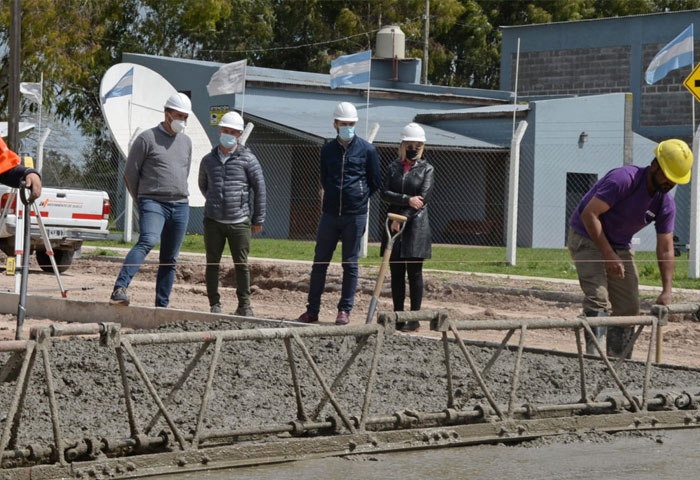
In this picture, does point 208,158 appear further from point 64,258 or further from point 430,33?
point 430,33

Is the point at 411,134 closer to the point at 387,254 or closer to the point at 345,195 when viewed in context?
the point at 345,195

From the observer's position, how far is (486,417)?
702 centimetres

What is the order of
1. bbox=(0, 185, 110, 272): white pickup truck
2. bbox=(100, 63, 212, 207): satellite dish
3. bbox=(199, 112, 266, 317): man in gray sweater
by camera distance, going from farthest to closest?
bbox=(100, 63, 212, 207): satellite dish → bbox=(0, 185, 110, 272): white pickup truck → bbox=(199, 112, 266, 317): man in gray sweater

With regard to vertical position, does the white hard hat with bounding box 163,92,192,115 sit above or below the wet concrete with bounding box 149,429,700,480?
above

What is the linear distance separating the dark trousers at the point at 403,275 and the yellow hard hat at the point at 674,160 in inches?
125

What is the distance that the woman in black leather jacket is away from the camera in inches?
449

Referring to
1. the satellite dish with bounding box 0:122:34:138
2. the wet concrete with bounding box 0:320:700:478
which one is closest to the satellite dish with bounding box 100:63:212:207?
the satellite dish with bounding box 0:122:34:138

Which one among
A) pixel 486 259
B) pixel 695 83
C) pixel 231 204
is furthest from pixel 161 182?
pixel 486 259

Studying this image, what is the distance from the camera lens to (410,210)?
37.7ft

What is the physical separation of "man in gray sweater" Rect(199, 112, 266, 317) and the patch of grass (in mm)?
6347

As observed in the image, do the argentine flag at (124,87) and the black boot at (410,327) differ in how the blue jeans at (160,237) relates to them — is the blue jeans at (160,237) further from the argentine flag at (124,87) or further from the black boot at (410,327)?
the argentine flag at (124,87)

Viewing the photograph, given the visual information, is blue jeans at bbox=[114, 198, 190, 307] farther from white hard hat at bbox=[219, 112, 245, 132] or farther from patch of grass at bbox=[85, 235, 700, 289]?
patch of grass at bbox=[85, 235, 700, 289]

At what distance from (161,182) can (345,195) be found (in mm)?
1694

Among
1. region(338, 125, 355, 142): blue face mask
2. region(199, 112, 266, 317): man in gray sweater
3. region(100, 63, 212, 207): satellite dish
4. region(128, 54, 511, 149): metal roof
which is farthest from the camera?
region(128, 54, 511, 149): metal roof
